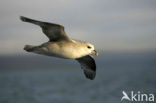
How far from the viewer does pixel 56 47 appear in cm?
837

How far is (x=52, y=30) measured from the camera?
8.59 metres

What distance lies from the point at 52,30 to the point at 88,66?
2409 mm

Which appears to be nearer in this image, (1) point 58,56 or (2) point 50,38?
(1) point 58,56

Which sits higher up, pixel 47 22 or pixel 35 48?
pixel 47 22

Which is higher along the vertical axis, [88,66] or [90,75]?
[88,66]

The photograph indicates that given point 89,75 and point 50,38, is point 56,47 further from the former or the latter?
point 89,75

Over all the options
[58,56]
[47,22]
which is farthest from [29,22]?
[58,56]

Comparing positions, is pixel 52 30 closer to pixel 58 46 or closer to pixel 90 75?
pixel 58 46

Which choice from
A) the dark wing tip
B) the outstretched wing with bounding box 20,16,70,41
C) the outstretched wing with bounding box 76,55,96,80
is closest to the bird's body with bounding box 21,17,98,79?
the outstretched wing with bounding box 20,16,70,41

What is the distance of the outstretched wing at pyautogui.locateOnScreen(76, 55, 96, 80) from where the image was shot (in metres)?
10.4

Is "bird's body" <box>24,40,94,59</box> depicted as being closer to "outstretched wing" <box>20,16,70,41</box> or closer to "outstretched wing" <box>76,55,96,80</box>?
"outstretched wing" <box>20,16,70,41</box>

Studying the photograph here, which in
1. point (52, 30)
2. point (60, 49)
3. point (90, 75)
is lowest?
point (90, 75)

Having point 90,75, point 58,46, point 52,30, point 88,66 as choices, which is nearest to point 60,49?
point 58,46

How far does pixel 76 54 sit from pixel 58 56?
50cm
